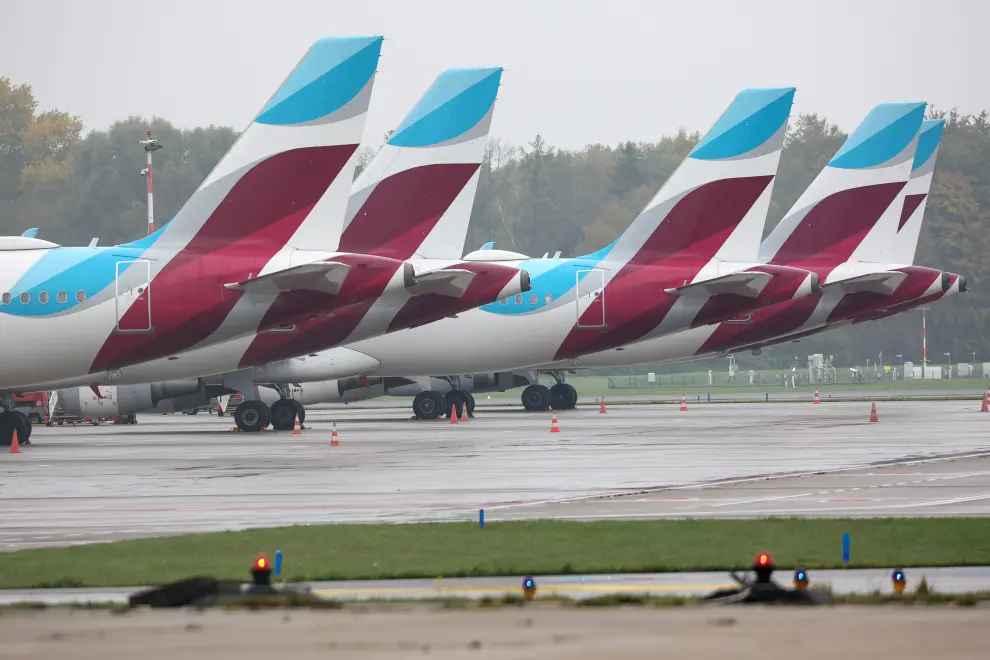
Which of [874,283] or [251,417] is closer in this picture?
[251,417]

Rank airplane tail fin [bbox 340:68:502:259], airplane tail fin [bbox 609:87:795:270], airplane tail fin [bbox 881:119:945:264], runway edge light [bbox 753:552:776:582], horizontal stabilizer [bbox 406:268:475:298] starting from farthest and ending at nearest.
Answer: airplane tail fin [bbox 881:119:945:264] → airplane tail fin [bbox 609:87:795:270] → airplane tail fin [bbox 340:68:502:259] → horizontal stabilizer [bbox 406:268:475:298] → runway edge light [bbox 753:552:776:582]

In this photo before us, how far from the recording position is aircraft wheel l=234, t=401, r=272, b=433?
157 feet

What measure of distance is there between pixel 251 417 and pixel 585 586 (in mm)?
33660

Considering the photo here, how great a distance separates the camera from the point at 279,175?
3534cm

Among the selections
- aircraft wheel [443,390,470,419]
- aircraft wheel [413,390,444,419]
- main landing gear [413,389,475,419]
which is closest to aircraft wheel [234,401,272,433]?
main landing gear [413,389,475,419]

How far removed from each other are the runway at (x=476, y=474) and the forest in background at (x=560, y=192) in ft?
154

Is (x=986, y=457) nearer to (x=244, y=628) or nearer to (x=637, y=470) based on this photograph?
(x=637, y=470)

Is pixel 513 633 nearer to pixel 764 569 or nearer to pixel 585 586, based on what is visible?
pixel 764 569

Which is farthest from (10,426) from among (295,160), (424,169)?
(424,169)

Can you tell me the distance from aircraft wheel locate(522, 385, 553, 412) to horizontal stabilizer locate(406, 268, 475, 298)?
24.5 meters

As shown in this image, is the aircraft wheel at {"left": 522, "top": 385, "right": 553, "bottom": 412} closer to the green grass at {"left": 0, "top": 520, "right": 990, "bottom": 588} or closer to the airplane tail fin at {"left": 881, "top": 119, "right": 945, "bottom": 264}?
the airplane tail fin at {"left": 881, "top": 119, "right": 945, "bottom": 264}

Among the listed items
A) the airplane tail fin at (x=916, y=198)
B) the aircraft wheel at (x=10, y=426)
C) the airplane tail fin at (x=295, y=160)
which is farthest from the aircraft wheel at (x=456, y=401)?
the airplane tail fin at (x=295, y=160)

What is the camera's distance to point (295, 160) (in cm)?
3522

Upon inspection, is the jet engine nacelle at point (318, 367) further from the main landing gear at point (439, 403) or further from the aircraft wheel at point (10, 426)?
the aircraft wheel at point (10, 426)
